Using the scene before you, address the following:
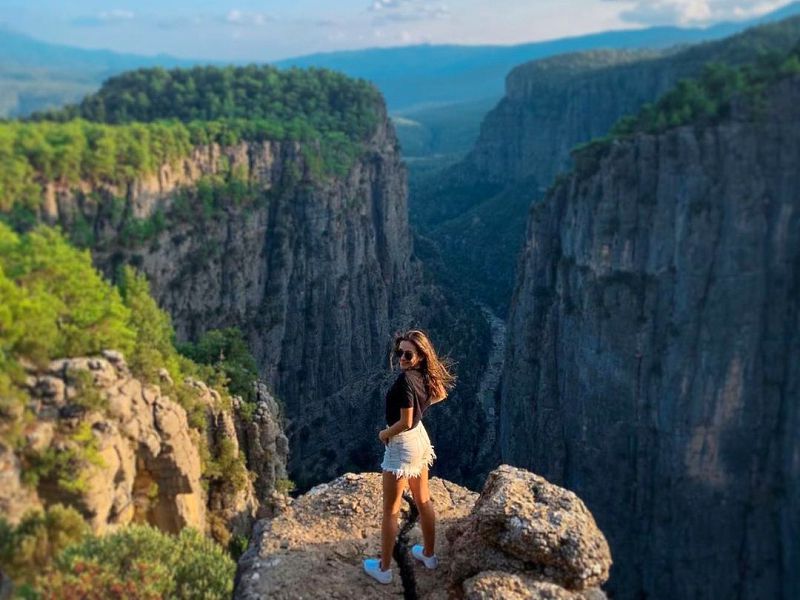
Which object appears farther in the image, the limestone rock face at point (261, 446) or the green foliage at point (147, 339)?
the limestone rock face at point (261, 446)

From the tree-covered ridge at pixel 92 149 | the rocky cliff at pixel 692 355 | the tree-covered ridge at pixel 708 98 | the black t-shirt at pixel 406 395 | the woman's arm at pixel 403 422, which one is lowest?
the rocky cliff at pixel 692 355

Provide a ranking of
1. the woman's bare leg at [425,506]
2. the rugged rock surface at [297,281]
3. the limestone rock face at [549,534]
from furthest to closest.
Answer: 1. the rugged rock surface at [297,281]
2. the woman's bare leg at [425,506]
3. the limestone rock face at [549,534]

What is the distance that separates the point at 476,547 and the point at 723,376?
28.8 meters

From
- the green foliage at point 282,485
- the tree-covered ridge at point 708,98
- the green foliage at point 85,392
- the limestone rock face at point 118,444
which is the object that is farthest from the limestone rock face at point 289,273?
the green foliage at point 85,392

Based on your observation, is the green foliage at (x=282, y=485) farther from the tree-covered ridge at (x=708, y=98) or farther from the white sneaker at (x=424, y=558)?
the tree-covered ridge at (x=708, y=98)

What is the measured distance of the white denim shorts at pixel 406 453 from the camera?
363 inches

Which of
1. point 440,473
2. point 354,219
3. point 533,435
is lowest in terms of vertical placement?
point 440,473

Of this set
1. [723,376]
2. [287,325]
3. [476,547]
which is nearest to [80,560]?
[476,547]

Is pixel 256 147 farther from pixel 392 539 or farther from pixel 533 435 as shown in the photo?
pixel 392 539

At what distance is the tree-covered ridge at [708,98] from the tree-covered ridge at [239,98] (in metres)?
25.2

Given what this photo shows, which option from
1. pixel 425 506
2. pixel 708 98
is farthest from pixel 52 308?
pixel 708 98

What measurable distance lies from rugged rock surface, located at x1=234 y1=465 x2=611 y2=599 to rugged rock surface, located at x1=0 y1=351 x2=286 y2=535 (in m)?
2.69

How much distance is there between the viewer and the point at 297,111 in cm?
5981

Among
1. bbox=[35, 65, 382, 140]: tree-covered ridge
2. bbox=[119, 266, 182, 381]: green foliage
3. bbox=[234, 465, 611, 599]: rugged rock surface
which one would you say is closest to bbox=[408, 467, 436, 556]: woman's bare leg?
bbox=[234, 465, 611, 599]: rugged rock surface
